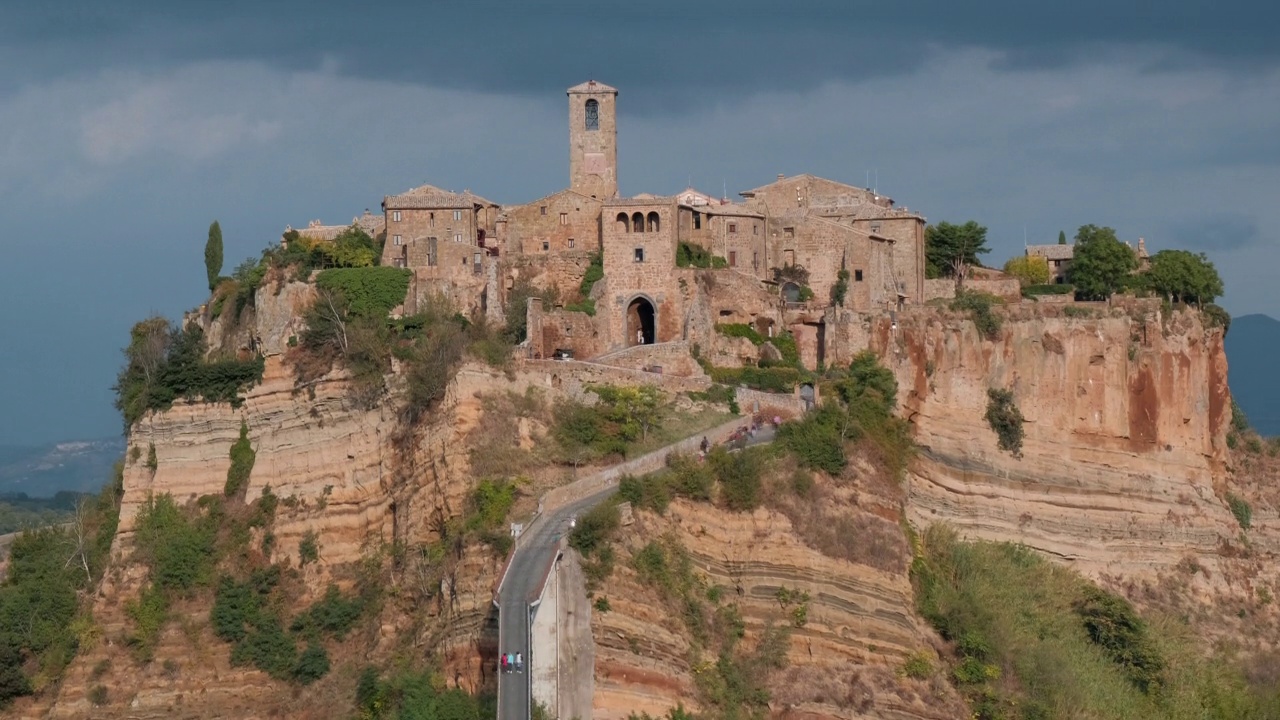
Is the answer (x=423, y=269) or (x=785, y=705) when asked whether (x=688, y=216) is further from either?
(x=785, y=705)

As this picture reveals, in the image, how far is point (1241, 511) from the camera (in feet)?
227

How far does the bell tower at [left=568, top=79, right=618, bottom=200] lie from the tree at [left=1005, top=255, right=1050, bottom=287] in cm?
1359

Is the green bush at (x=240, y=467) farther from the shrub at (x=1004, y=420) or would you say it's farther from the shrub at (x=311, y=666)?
the shrub at (x=1004, y=420)

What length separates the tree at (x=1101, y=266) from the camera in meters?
70.4

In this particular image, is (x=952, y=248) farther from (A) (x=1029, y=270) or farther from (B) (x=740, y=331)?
(B) (x=740, y=331)

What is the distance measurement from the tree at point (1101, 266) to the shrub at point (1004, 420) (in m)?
7.03

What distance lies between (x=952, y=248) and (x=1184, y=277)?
7410 millimetres

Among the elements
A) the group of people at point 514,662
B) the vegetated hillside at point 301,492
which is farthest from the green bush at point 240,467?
the group of people at point 514,662

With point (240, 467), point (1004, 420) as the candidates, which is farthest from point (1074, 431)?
point (240, 467)

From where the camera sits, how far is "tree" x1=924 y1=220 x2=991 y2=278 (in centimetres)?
7344

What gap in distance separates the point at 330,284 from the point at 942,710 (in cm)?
2141

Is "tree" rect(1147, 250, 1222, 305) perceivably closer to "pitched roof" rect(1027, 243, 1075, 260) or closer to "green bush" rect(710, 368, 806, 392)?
"pitched roof" rect(1027, 243, 1075, 260)

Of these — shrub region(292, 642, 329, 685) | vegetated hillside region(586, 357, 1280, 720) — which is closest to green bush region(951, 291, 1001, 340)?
vegetated hillside region(586, 357, 1280, 720)

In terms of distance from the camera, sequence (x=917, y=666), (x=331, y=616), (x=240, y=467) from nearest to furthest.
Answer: (x=917, y=666), (x=331, y=616), (x=240, y=467)
